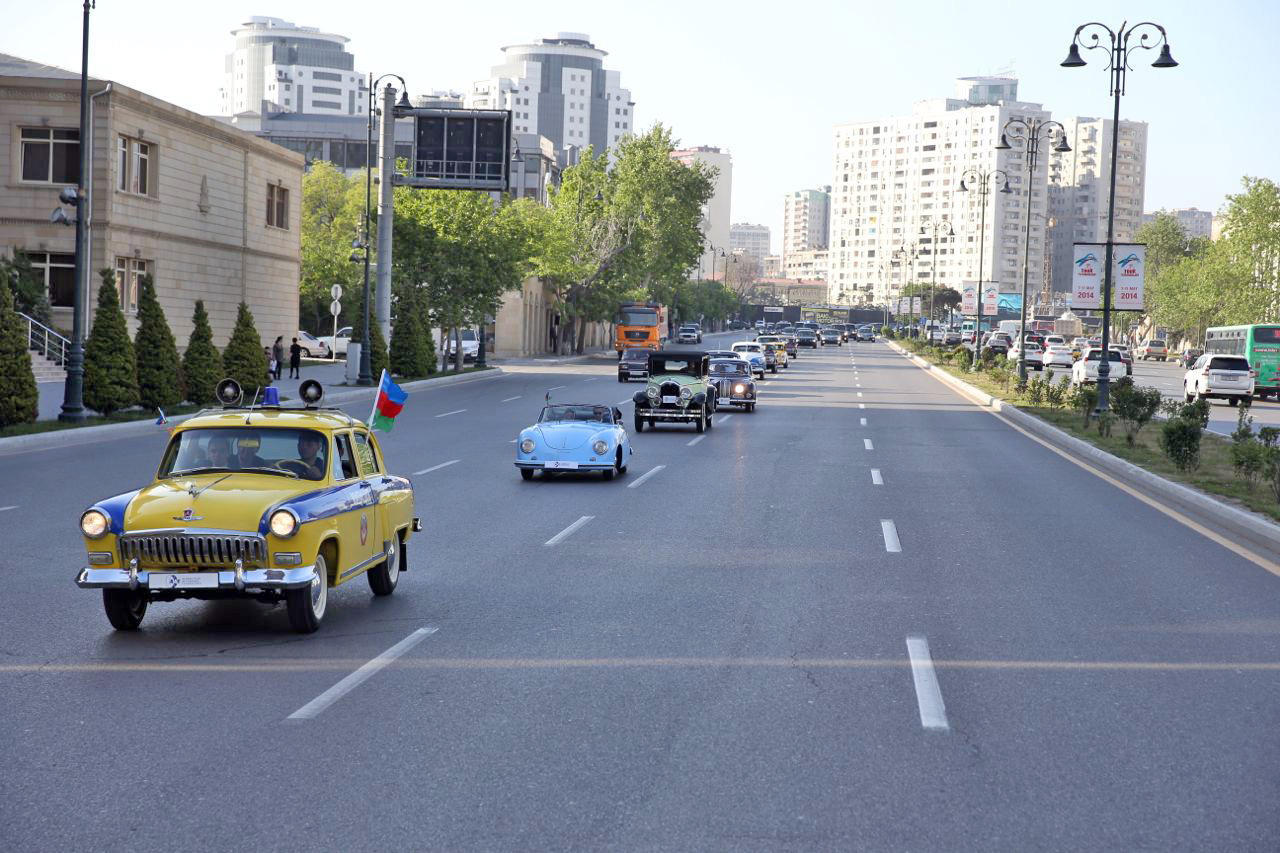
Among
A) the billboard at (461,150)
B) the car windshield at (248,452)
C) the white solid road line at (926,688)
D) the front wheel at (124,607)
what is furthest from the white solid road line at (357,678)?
the billboard at (461,150)

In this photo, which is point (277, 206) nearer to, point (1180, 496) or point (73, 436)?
point (73, 436)

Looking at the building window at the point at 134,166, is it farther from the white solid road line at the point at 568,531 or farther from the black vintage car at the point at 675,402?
the white solid road line at the point at 568,531

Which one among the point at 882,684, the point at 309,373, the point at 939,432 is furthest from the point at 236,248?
the point at 882,684

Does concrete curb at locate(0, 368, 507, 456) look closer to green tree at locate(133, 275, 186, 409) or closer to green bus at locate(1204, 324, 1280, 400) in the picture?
green tree at locate(133, 275, 186, 409)

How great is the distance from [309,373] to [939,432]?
3140 cm

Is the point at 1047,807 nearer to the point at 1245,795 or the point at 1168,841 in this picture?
the point at 1168,841

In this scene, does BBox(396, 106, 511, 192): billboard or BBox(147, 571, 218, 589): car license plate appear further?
BBox(396, 106, 511, 192): billboard

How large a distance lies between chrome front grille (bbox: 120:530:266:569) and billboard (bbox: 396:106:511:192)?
133 ft

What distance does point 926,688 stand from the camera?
799cm

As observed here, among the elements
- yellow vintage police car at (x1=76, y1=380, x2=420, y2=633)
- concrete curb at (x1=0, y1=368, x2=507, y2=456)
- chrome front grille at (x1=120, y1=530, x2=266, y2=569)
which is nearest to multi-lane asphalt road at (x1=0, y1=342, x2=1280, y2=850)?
yellow vintage police car at (x1=76, y1=380, x2=420, y2=633)

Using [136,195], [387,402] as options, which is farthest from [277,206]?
[387,402]

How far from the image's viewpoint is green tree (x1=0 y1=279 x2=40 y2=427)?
83.6 feet

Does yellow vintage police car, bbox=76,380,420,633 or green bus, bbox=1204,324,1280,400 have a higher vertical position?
green bus, bbox=1204,324,1280,400

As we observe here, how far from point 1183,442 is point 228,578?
1693 centimetres
